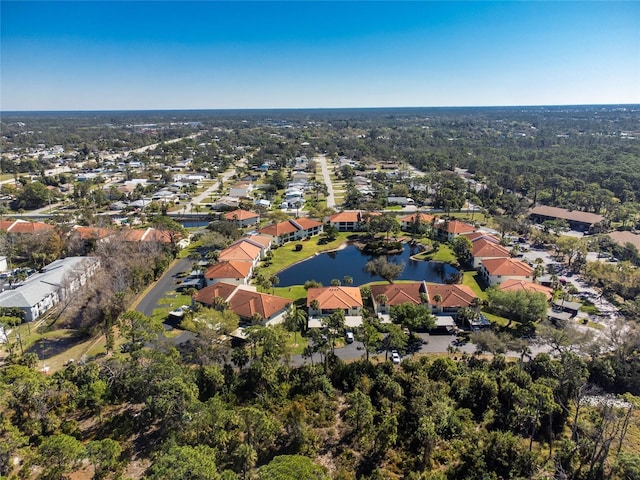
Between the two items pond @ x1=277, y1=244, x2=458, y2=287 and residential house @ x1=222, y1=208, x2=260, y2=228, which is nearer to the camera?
pond @ x1=277, y1=244, x2=458, y2=287

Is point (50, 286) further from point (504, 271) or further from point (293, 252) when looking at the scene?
point (504, 271)

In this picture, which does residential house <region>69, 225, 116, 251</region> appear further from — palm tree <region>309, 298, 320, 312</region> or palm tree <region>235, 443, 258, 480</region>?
palm tree <region>235, 443, 258, 480</region>

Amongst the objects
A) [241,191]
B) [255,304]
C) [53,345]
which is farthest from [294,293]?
[241,191]

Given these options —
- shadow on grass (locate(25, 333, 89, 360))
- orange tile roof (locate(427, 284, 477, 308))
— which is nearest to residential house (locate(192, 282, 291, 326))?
shadow on grass (locate(25, 333, 89, 360))

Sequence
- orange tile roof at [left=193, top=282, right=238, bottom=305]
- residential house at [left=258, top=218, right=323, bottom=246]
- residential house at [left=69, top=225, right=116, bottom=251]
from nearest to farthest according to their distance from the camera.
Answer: orange tile roof at [left=193, top=282, right=238, bottom=305] < residential house at [left=69, top=225, right=116, bottom=251] < residential house at [left=258, top=218, right=323, bottom=246]

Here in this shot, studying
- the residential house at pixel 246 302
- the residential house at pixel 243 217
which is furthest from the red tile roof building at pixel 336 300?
the residential house at pixel 243 217

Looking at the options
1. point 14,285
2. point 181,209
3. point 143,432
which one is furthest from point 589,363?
point 181,209

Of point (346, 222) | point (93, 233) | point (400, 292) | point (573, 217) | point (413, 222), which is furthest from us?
point (573, 217)

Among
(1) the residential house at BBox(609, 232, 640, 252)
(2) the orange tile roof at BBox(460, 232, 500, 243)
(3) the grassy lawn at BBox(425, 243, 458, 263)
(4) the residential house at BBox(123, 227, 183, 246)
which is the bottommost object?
(3) the grassy lawn at BBox(425, 243, 458, 263)
